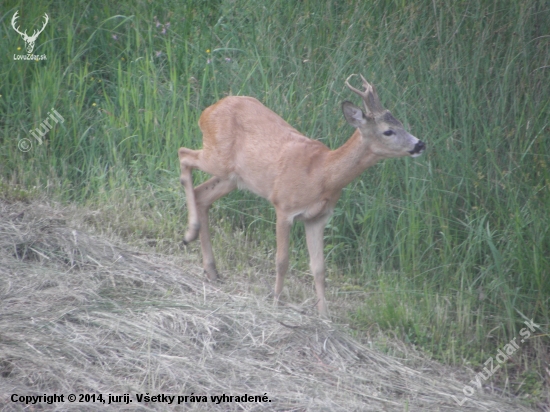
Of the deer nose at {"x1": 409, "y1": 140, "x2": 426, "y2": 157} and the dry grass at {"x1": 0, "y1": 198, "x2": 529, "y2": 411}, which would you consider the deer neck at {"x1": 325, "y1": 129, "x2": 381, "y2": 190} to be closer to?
the deer nose at {"x1": 409, "y1": 140, "x2": 426, "y2": 157}

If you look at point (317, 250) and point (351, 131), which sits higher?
point (351, 131)

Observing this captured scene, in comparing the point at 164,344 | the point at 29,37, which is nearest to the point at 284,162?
the point at 164,344

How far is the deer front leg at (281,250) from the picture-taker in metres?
6.46

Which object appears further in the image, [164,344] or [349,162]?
[349,162]

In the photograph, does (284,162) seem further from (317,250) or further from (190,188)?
(190,188)

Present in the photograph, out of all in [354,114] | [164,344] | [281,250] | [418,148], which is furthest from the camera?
[281,250]

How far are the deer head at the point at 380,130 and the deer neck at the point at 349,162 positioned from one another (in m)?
0.07

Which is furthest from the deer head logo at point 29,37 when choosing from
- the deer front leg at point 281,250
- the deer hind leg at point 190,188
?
the deer front leg at point 281,250

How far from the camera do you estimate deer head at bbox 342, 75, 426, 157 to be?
6.05 m

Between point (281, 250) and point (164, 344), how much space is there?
1.58 metres

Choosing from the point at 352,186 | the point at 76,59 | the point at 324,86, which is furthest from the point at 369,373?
the point at 76,59

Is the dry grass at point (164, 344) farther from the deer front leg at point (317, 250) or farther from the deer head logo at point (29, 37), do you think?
the deer head logo at point (29, 37)

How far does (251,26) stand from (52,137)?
2302 millimetres

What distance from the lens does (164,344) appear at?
519cm
